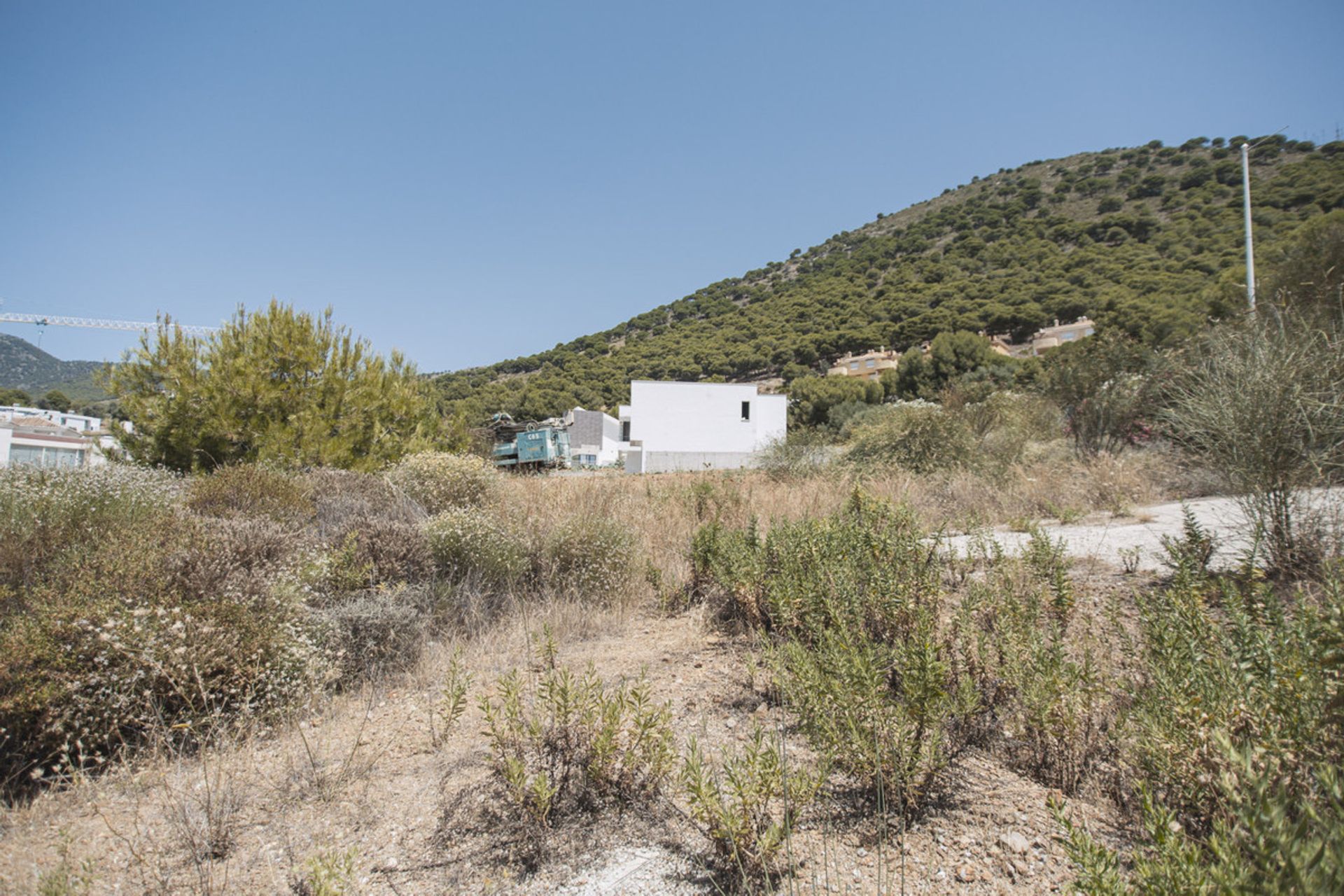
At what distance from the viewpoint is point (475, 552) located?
16.9ft

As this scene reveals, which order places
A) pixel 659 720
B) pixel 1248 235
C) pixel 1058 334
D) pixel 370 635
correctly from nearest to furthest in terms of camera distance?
pixel 659 720
pixel 370 635
pixel 1248 235
pixel 1058 334

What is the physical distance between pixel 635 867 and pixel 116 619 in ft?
8.77

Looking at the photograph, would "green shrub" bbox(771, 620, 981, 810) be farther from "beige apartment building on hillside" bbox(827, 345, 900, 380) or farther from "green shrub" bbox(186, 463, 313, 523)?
"beige apartment building on hillside" bbox(827, 345, 900, 380)

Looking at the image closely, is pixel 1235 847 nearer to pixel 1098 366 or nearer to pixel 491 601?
pixel 491 601

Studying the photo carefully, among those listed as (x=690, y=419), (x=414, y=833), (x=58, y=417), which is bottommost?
(x=414, y=833)

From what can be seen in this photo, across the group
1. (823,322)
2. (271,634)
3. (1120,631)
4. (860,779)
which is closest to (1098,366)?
(1120,631)

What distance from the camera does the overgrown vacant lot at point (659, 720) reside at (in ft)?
5.65

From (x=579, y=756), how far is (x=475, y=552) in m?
3.03

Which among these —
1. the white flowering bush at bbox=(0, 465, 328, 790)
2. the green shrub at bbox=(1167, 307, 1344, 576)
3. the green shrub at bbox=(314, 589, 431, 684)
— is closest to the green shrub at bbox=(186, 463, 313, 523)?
the white flowering bush at bbox=(0, 465, 328, 790)

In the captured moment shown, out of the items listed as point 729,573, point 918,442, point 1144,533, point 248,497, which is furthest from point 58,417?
point 1144,533

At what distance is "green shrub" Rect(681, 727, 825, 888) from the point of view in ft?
5.58

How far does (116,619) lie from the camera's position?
284 cm

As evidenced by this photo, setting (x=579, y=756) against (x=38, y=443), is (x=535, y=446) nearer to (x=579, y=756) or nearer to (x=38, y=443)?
(x=38, y=443)

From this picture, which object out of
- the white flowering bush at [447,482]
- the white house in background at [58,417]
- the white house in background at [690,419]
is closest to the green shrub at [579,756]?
the white flowering bush at [447,482]
